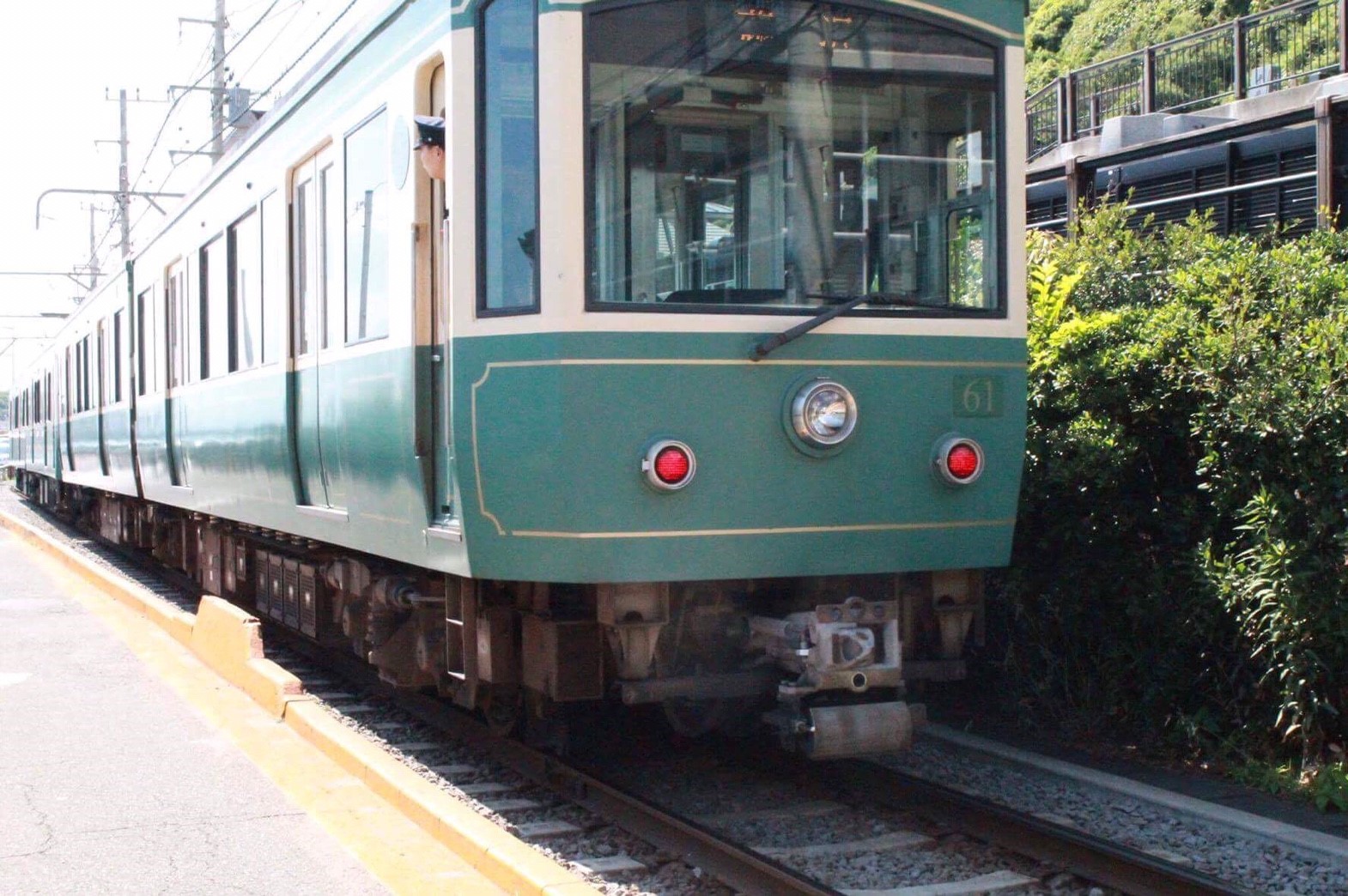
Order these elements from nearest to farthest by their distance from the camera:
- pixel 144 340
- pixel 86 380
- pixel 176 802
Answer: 1. pixel 176 802
2. pixel 144 340
3. pixel 86 380

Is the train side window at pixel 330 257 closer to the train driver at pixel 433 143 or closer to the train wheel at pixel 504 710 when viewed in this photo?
the train driver at pixel 433 143

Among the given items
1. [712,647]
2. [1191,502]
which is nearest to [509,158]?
[712,647]

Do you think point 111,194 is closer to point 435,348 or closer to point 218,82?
point 218,82

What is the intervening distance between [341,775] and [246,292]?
367 cm

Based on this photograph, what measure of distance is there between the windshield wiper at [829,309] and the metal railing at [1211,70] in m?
9.07

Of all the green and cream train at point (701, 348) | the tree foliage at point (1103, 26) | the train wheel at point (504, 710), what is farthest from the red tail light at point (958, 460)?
the tree foliage at point (1103, 26)

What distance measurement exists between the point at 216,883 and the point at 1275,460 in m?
4.59

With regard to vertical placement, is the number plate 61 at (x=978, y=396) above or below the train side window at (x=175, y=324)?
below

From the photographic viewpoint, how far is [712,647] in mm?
6090

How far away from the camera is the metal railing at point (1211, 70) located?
15.0m

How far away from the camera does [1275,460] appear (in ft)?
22.3

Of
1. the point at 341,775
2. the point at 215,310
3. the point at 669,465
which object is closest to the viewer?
the point at 669,465

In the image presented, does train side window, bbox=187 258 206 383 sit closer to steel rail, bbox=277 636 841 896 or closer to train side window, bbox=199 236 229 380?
train side window, bbox=199 236 229 380

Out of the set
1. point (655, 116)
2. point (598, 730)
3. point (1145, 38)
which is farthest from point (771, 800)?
point (1145, 38)
